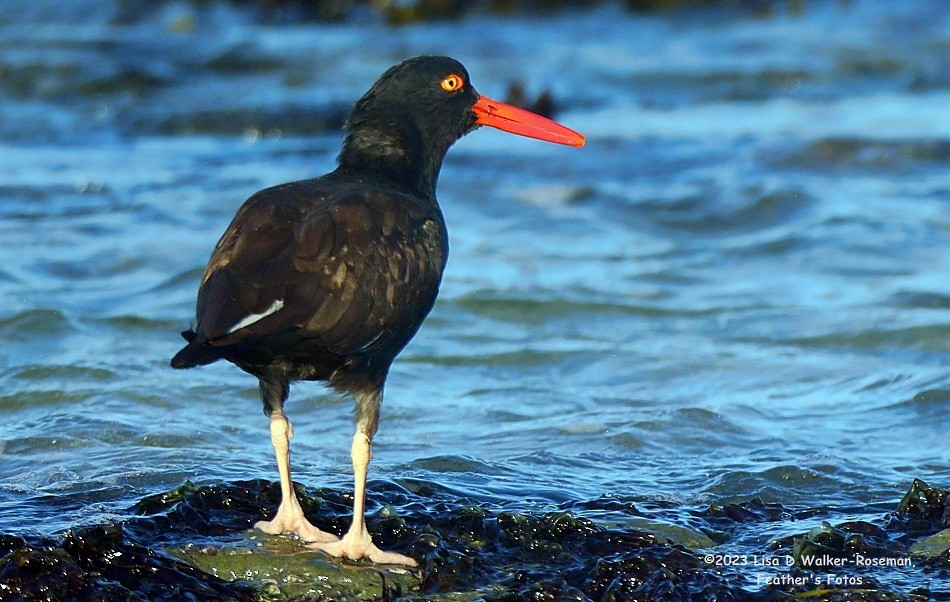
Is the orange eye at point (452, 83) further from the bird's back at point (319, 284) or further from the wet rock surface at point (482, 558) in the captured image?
the wet rock surface at point (482, 558)

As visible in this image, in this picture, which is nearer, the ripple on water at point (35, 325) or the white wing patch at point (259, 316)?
the white wing patch at point (259, 316)

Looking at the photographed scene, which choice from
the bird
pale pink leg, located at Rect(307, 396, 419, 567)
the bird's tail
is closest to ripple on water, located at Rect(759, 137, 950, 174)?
the bird

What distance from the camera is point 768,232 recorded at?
8.45 m

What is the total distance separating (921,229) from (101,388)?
16.8 ft

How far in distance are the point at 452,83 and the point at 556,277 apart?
2662 millimetres

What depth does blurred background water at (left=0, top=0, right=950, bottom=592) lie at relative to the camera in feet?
15.3

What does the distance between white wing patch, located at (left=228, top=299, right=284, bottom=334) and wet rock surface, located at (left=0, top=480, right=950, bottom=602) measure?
618 millimetres

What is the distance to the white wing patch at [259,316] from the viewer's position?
11.5 feet

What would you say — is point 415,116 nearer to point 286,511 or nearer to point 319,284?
point 319,284

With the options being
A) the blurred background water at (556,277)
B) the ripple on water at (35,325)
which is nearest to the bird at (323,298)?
the blurred background water at (556,277)

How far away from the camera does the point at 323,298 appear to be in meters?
3.70

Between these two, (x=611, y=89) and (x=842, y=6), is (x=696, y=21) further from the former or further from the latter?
(x=611, y=89)

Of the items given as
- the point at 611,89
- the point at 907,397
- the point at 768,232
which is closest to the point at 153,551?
the point at 907,397

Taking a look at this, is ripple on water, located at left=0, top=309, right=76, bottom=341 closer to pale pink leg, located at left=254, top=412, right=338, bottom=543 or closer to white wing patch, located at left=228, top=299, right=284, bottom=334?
pale pink leg, located at left=254, top=412, right=338, bottom=543
